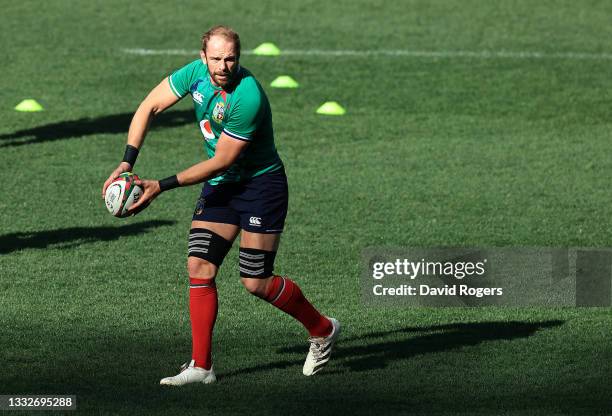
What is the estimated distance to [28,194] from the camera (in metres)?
15.2

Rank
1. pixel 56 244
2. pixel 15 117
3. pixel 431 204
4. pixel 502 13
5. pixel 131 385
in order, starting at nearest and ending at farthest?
pixel 131 385
pixel 56 244
pixel 431 204
pixel 15 117
pixel 502 13

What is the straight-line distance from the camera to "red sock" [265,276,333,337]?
28.7ft

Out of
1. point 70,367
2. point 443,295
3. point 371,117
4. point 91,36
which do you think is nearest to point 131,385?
point 70,367

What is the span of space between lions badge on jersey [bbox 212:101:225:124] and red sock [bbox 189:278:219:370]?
1055 mm

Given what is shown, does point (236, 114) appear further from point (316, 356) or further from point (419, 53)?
point (419, 53)

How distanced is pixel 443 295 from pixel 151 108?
3.75 meters

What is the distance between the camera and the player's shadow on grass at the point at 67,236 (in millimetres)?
12930

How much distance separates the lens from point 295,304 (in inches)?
347

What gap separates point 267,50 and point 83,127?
5651 mm

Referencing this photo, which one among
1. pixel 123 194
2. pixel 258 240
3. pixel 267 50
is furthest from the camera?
pixel 267 50

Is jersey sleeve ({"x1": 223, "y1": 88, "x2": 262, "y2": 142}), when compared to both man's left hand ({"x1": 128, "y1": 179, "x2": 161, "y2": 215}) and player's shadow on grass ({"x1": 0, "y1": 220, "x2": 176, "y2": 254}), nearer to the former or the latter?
man's left hand ({"x1": 128, "y1": 179, "x2": 161, "y2": 215})

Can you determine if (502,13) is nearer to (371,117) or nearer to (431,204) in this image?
(371,117)

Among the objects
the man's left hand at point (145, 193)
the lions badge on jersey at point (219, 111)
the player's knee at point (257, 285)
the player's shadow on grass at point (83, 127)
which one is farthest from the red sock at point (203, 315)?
the player's shadow on grass at point (83, 127)

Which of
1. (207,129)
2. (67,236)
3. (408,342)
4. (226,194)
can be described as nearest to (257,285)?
(226,194)
